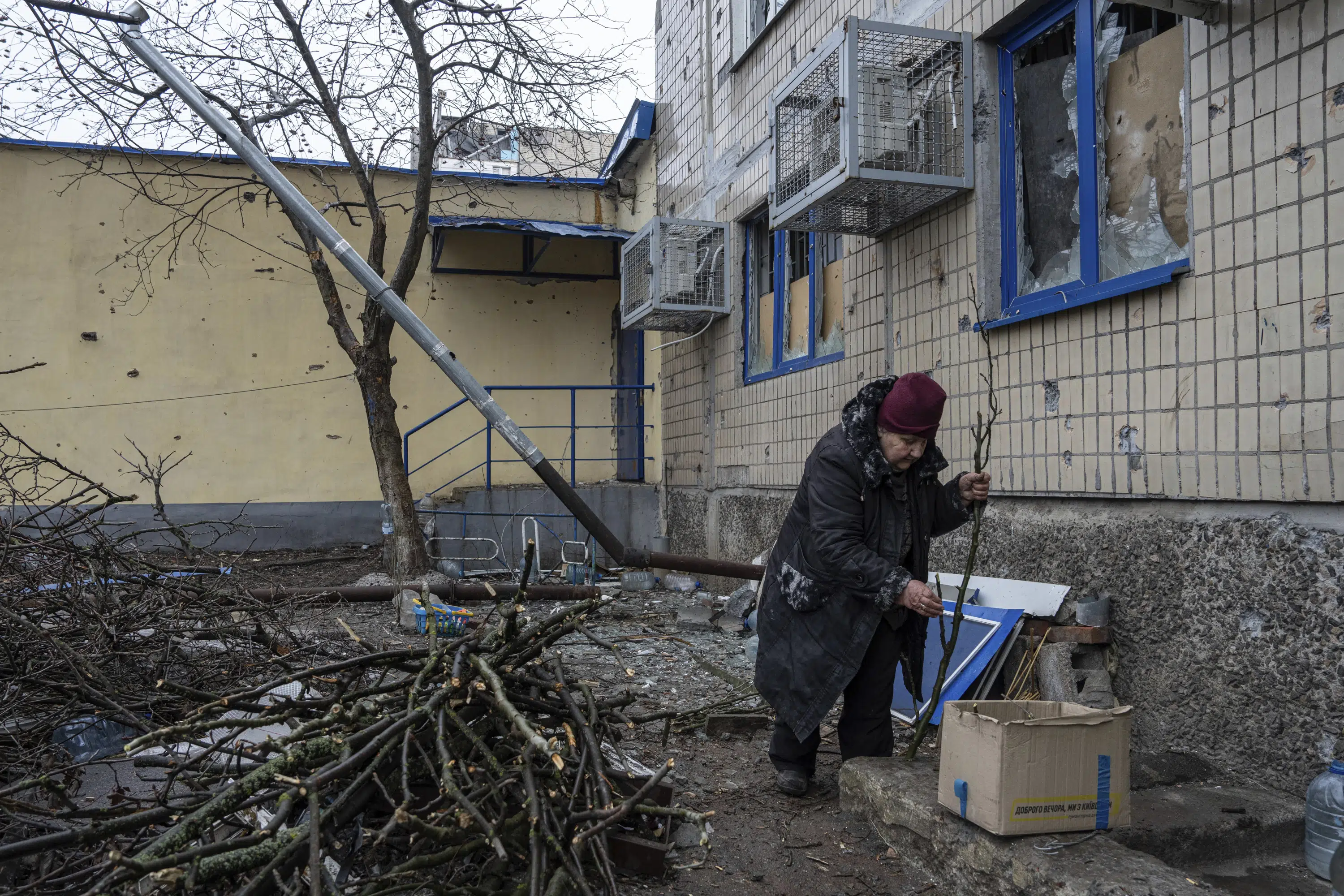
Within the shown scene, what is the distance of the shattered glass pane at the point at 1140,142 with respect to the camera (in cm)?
366

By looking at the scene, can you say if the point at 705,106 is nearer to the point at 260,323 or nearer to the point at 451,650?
the point at 260,323

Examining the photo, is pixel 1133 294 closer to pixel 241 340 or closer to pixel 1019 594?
pixel 1019 594

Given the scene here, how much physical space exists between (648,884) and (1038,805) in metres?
1.09

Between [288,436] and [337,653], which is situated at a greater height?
[288,436]

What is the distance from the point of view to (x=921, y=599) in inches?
117

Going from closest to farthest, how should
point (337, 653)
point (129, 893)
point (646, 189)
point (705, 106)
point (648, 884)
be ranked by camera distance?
point (129, 893)
point (648, 884)
point (337, 653)
point (705, 106)
point (646, 189)

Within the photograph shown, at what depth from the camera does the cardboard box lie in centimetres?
249

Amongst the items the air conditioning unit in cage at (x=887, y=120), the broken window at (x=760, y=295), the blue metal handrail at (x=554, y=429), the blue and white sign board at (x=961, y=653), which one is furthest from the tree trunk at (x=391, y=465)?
the blue and white sign board at (x=961, y=653)

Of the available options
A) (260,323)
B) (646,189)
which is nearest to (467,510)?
(260,323)

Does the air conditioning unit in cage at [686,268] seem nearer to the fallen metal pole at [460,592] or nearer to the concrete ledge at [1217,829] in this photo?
the fallen metal pole at [460,592]

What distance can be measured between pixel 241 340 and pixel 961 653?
9287 mm

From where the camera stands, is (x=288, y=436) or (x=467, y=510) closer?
(x=467, y=510)

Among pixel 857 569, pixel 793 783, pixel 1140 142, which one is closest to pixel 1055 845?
pixel 857 569

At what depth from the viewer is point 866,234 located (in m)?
5.54
